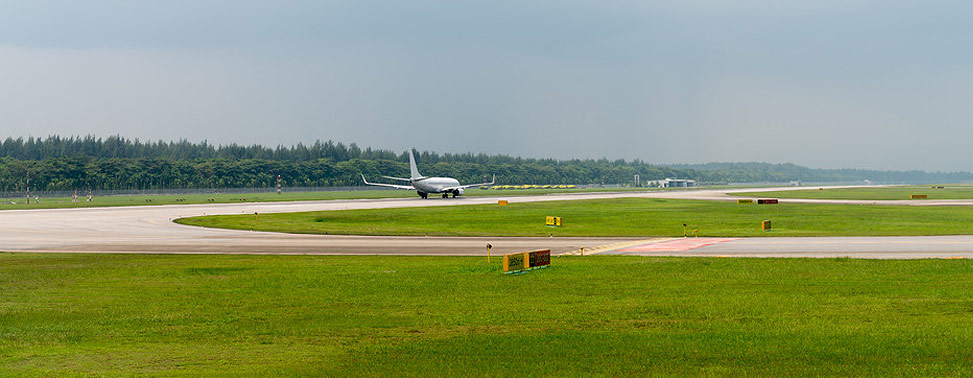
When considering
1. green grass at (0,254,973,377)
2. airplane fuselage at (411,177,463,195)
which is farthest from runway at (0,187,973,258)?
airplane fuselage at (411,177,463,195)

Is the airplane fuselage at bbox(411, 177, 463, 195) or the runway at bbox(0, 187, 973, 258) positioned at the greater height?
the airplane fuselage at bbox(411, 177, 463, 195)

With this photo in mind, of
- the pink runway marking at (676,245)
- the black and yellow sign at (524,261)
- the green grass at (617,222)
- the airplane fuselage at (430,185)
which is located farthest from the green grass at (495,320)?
the airplane fuselage at (430,185)

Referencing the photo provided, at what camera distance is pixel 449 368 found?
16.3m

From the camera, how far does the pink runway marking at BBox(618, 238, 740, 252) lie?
4391 centimetres

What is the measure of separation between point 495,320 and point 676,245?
27.2 m

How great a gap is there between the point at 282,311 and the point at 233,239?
108 feet

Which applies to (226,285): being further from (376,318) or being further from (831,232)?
(831,232)

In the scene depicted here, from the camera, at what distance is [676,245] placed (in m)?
46.9

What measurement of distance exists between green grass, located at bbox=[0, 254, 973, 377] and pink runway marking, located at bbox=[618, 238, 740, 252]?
8.46 meters

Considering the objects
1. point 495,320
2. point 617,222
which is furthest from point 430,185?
point 495,320

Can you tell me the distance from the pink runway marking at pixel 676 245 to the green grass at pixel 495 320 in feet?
27.8

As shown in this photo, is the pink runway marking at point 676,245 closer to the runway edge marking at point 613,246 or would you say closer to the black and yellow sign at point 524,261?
the runway edge marking at point 613,246

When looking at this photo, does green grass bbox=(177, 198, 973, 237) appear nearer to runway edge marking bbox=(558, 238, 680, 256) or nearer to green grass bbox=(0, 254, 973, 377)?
runway edge marking bbox=(558, 238, 680, 256)

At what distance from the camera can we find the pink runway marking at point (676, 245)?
1729 inches
